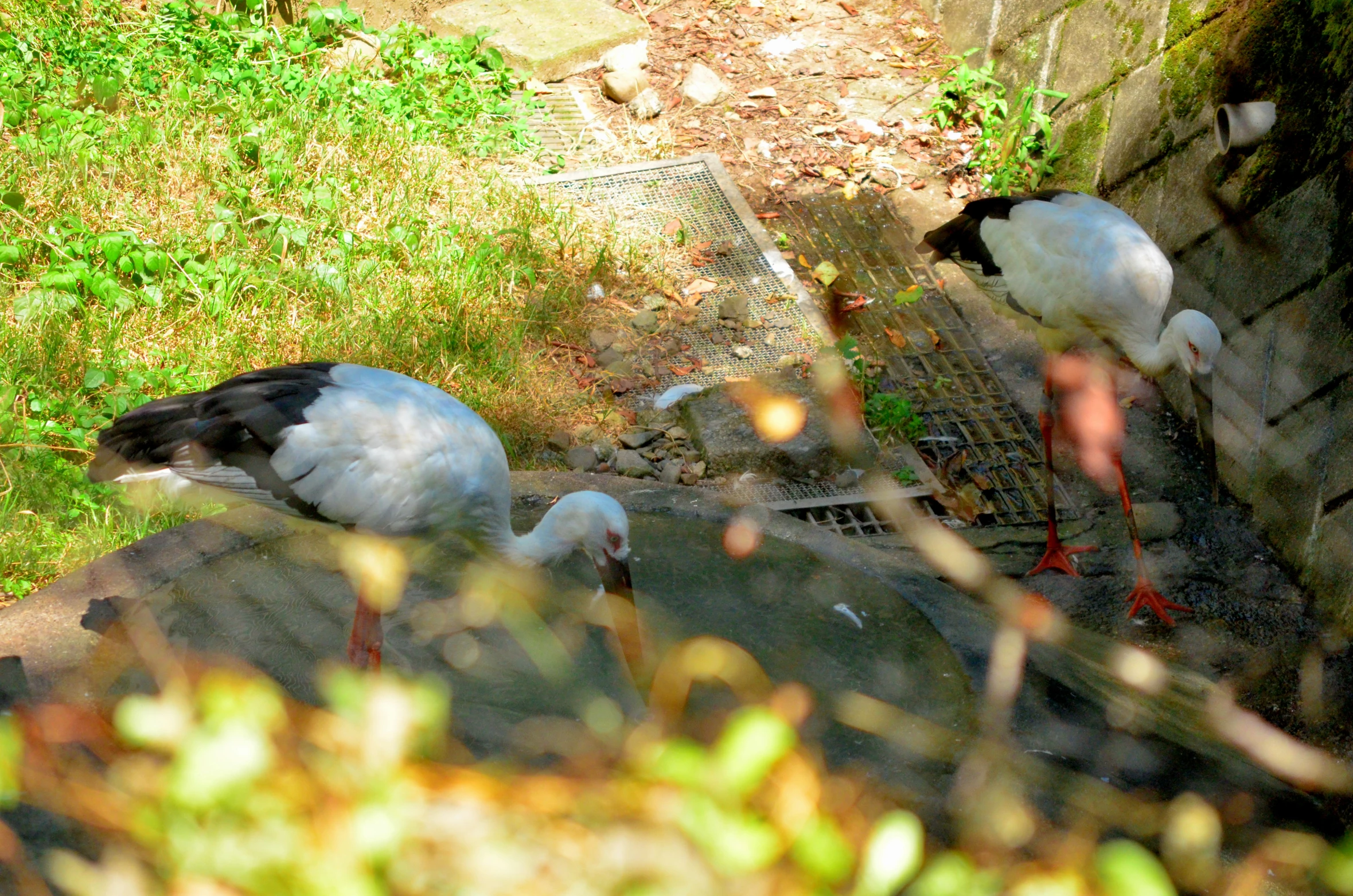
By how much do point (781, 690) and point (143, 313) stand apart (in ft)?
9.72

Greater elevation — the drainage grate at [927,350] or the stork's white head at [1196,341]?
the stork's white head at [1196,341]

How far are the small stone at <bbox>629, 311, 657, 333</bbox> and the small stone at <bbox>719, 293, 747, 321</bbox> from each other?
0.30 meters

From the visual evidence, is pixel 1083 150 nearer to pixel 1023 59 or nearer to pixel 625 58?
pixel 1023 59

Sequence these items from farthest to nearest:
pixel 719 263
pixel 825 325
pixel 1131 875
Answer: pixel 719 263 → pixel 825 325 → pixel 1131 875

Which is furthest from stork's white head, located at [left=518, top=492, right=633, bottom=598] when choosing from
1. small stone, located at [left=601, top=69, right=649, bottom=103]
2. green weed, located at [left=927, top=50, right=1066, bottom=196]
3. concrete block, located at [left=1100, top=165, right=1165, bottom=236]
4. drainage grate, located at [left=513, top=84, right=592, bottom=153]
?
small stone, located at [left=601, top=69, right=649, bottom=103]

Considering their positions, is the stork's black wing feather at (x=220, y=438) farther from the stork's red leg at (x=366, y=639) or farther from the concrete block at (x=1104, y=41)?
the concrete block at (x=1104, y=41)

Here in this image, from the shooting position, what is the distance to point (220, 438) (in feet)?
9.66

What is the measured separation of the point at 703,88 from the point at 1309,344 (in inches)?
145

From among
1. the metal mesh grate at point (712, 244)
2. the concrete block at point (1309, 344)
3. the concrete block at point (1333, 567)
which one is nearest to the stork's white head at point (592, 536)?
the metal mesh grate at point (712, 244)

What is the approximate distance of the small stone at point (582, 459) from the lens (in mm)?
4211

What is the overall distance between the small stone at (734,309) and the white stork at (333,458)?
83.9 inches

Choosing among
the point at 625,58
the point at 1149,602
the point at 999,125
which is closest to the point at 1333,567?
the point at 1149,602

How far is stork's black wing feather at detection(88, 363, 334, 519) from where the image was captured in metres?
2.95

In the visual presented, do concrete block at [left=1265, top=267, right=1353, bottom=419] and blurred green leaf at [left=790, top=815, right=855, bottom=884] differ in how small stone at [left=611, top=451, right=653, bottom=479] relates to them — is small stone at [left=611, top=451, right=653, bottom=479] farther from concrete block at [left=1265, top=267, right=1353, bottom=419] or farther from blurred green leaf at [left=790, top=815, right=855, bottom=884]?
blurred green leaf at [left=790, top=815, right=855, bottom=884]
